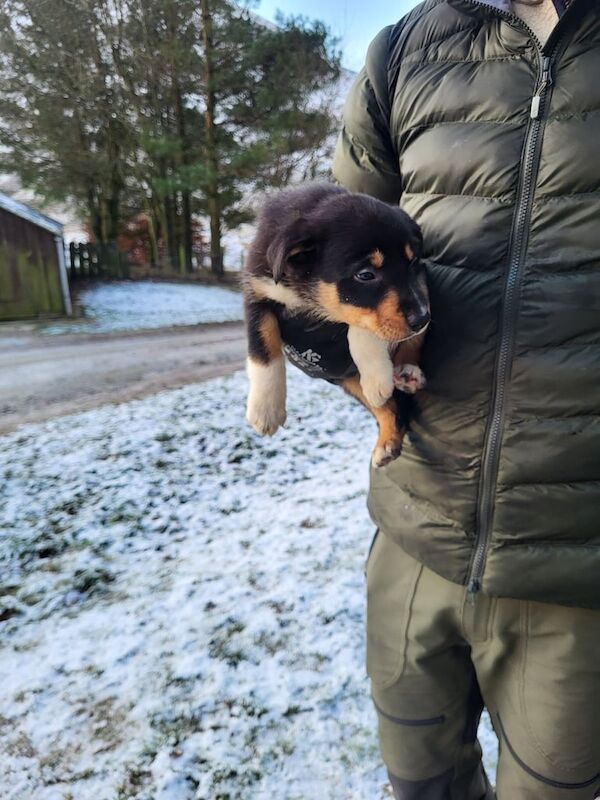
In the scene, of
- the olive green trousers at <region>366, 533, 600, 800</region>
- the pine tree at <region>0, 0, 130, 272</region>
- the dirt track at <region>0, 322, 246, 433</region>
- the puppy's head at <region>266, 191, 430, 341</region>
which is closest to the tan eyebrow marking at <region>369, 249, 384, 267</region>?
the puppy's head at <region>266, 191, 430, 341</region>

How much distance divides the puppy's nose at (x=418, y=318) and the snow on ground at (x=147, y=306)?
1378 centimetres

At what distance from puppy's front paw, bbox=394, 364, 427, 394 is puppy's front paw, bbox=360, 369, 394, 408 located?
23 mm

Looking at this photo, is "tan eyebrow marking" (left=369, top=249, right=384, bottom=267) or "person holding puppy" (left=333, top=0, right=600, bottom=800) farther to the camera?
"tan eyebrow marking" (left=369, top=249, right=384, bottom=267)

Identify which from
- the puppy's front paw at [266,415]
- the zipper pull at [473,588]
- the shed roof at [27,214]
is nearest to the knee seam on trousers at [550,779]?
the zipper pull at [473,588]

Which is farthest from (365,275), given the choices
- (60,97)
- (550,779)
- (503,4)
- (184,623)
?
(60,97)

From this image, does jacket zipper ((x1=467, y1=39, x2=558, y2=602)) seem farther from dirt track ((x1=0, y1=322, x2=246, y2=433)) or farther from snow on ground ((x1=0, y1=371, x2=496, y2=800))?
dirt track ((x1=0, y1=322, x2=246, y2=433))

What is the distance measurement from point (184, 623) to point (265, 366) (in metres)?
1.96

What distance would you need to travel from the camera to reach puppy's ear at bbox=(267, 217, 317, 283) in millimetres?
1595

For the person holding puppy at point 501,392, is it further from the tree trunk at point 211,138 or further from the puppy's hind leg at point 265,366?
the tree trunk at point 211,138

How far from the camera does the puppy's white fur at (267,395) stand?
1773 mm

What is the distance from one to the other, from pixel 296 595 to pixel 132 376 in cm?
648

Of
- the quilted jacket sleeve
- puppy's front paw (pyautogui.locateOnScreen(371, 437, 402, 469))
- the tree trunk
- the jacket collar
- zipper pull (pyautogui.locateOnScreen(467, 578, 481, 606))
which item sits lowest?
zipper pull (pyautogui.locateOnScreen(467, 578, 481, 606))

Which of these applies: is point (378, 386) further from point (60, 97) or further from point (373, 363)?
point (60, 97)

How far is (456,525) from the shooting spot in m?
1.55
